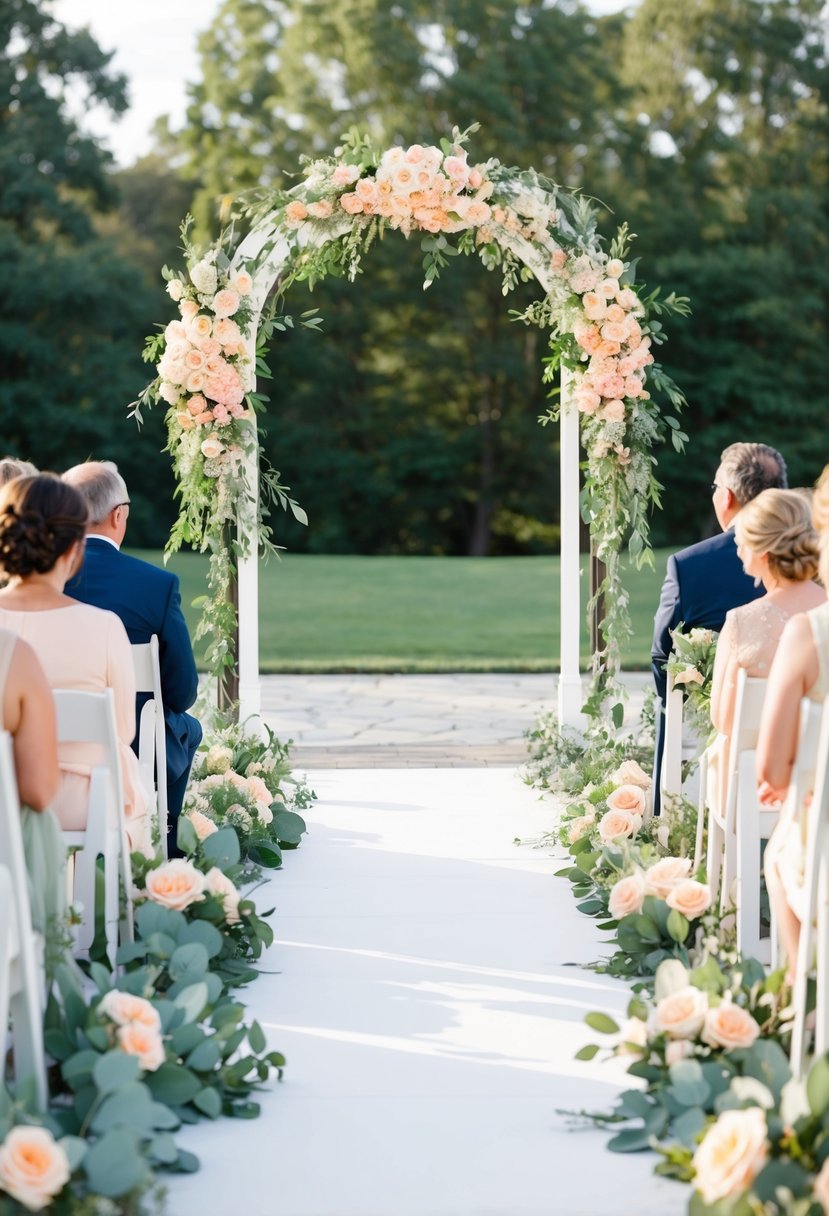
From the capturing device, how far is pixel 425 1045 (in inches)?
144

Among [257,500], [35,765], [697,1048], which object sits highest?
[257,500]

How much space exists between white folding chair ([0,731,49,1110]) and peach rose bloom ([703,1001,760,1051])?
1.41 metres

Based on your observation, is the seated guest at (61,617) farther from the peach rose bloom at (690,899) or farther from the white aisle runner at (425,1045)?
the peach rose bloom at (690,899)

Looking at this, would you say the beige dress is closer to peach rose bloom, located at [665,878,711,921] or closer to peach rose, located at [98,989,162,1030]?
peach rose bloom, located at [665,878,711,921]

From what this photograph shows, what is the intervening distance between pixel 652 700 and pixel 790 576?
2.73 m

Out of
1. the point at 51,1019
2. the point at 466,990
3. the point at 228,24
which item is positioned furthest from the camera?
the point at 228,24

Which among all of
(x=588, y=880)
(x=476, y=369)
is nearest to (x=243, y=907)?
(x=588, y=880)

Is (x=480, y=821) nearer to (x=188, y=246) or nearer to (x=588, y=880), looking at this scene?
(x=588, y=880)

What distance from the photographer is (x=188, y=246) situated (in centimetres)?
601

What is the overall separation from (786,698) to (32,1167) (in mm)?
1770

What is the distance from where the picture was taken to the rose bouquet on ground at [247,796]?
542 cm

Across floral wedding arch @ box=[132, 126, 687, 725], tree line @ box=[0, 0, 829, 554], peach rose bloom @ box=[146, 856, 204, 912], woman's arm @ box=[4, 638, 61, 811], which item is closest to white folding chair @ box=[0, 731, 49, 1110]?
woman's arm @ box=[4, 638, 61, 811]

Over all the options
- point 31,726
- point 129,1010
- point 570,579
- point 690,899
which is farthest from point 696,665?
point 31,726

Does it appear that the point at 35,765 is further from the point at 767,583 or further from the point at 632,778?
the point at 632,778
